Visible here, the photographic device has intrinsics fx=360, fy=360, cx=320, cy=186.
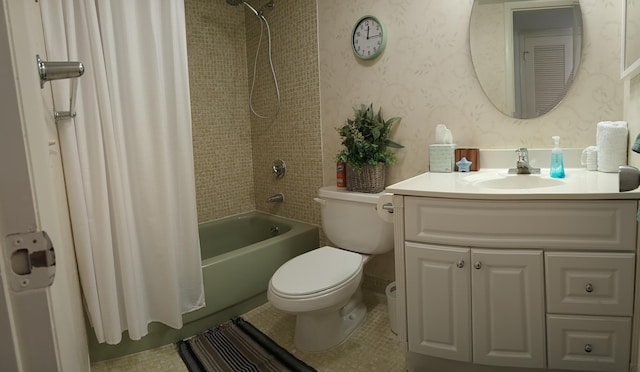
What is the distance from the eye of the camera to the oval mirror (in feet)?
5.17

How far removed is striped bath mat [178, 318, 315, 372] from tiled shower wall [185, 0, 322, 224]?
889 millimetres

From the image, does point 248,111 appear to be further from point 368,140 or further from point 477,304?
point 477,304

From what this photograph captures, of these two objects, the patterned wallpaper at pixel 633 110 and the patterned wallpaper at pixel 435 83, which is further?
the patterned wallpaper at pixel 435 83

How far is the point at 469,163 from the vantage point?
1.74 meters

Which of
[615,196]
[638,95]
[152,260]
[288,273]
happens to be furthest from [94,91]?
[638,95]

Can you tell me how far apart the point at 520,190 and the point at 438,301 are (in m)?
0.51

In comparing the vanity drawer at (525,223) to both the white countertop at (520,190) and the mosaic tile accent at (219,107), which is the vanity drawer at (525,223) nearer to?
Result: the white countertop at (520,190)

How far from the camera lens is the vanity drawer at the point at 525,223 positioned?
1147mm

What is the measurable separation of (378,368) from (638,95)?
1488mm

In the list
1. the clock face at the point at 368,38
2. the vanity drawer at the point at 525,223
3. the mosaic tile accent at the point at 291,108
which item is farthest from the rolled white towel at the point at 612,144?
the mosaic tile accent at the point at 291,108

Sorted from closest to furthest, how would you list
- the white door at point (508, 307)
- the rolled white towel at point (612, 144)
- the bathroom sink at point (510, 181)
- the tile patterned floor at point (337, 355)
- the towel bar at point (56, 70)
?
the towel bar at point (56, 70) < the white door at point (508, 307) < the rolled white towel at point (612, 144) < the bathroom sink at point (510, 181) < the tile patterned floor at point (337, 355)

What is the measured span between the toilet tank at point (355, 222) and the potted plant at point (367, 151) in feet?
0.33

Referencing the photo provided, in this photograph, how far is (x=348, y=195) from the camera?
1.95 meters

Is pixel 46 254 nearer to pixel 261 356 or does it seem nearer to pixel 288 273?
pixel 288 273
